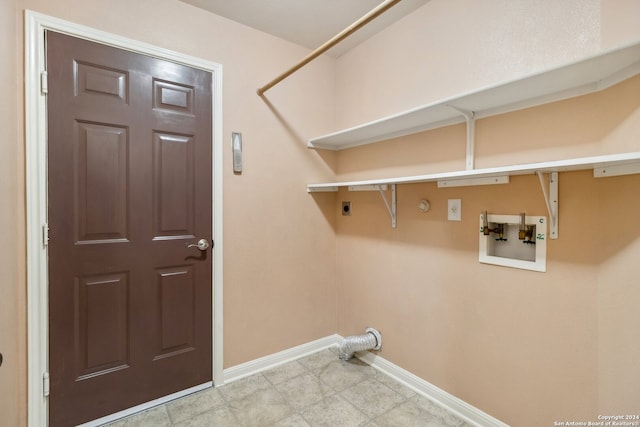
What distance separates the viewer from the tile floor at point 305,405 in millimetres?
1730

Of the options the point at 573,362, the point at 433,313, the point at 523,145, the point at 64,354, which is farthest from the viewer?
the point at 433,313

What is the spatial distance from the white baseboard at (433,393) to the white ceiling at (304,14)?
251cm

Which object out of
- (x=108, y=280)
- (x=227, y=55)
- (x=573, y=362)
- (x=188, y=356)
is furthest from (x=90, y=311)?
(x=573, y=362)

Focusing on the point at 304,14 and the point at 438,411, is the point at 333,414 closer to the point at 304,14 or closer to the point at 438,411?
the point at 438,411

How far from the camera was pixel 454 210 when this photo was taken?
5.92 ft

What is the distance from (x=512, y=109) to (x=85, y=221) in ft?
7.88

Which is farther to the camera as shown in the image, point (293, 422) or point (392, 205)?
point (392, 205)

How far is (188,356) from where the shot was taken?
198 centimetres

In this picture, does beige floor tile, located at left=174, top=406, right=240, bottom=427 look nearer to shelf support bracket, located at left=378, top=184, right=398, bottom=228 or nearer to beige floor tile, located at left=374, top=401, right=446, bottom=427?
beige floor tile, located at left=374, top=401, right=446, bottom=427

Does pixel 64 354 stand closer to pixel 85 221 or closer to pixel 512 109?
pixel 85 221

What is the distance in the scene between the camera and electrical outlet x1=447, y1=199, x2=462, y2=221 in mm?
1781

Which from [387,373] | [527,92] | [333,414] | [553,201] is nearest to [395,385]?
[387,373]

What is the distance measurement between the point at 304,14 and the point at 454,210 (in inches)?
65.9

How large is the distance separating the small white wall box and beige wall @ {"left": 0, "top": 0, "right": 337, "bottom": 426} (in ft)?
4.39
